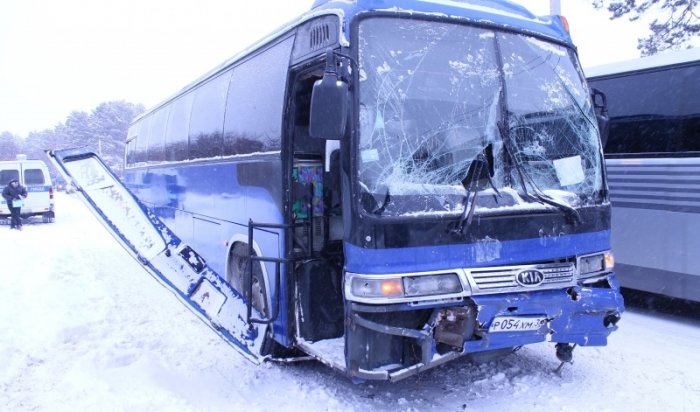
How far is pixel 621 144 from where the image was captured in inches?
296

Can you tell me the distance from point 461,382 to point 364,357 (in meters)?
1.35

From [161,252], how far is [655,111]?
6.30m

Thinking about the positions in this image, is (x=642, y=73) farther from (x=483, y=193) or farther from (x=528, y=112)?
(x=483, y=193)

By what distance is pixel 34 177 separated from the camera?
71.7 ft

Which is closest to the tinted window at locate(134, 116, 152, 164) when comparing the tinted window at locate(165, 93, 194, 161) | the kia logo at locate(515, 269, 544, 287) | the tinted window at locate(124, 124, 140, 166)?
the tinted window at locate(124, 124, 140, 166)

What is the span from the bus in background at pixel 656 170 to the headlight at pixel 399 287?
4.28 metres

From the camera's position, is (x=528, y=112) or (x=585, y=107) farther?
(x=585, y=107)

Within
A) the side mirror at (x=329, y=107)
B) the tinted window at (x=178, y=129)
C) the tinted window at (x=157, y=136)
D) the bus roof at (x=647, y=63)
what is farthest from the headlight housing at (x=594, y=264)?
the tinted window at (x=157, y=136)

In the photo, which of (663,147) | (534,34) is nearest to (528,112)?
(534,34)

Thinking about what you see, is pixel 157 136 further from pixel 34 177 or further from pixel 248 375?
pixel 34 177

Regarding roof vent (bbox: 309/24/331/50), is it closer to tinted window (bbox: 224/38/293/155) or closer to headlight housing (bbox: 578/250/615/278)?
tinted window (bbox: 224/38/293/155)

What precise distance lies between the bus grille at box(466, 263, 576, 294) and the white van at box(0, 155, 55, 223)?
21893 millimetres

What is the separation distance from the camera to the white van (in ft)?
70.3

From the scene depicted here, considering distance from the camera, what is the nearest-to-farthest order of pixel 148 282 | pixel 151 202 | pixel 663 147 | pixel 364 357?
pixel 364 357, pixel 663 147, pixel 148 282, pixel 151 202
